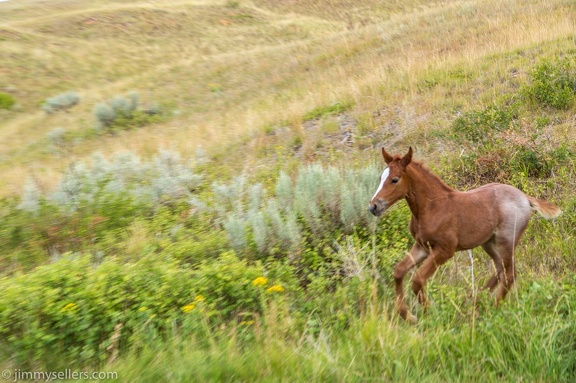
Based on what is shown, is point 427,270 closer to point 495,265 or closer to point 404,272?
point 404,272

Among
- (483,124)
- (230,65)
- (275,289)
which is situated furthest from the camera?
(230,65)

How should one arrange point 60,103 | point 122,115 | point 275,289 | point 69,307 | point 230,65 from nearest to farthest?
point 69,307 → point 275,289 → point 122,115 → point 60,103 → point 230,65

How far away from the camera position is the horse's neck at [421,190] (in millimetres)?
4203

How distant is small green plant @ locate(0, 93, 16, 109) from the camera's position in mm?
20984

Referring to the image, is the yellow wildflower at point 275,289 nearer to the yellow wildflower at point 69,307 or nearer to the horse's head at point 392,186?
the horse's head at point 392,186

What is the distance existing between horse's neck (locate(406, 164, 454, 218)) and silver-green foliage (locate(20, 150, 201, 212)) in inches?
150

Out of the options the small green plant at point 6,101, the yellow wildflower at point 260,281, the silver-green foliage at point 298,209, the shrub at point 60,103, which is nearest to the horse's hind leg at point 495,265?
the silver-green foliage at point 298,209

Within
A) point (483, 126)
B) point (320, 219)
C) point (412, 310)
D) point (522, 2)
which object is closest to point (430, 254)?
point (412, 310)

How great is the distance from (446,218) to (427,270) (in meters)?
0.48

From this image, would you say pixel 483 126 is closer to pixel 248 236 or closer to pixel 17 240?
pixel 248 236

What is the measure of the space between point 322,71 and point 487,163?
1062 cm

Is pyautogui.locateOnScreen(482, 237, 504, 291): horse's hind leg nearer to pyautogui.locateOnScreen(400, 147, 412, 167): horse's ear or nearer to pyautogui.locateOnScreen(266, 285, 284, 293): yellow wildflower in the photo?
pyautogui.locateOnScreen(400, 147, 412, 167): horse's ear

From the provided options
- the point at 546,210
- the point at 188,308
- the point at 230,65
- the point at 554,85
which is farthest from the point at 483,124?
the point at 230,65

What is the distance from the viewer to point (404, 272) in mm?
4078
